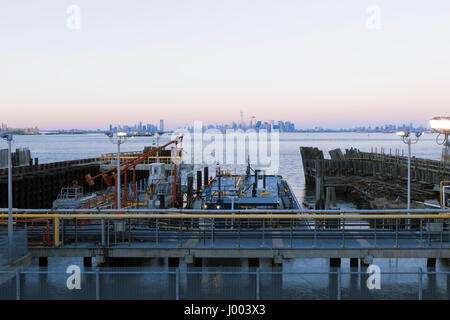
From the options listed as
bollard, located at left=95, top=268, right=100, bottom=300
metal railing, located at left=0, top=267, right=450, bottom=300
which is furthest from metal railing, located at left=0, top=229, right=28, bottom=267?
bollard, located at left=95, top=268, right=100, bottom=300

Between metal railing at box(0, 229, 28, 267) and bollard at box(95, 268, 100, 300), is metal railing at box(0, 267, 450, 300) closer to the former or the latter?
bollard at box(95, 268, 100, 300)

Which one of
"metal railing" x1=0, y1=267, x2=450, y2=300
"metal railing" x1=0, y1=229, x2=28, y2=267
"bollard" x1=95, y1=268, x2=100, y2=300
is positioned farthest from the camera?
"metal railing" x1=0, y1=229, x2=28, y2=267

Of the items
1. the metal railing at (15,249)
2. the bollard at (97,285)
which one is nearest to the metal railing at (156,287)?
the bollard at (97,285)

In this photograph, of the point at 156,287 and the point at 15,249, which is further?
the point at 15,249

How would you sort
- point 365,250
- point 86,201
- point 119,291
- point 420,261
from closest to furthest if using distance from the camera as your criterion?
1. point 119,291
2. point 365,250
3. point 420,261
4. point 86,201

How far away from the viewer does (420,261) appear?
21.3 metres

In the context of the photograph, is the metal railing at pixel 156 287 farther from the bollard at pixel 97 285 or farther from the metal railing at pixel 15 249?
the metal railing at pixel 15 249

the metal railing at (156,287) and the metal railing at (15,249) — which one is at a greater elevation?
the metal railing at (15,249)

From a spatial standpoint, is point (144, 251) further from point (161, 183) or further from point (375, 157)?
point (375, 157)

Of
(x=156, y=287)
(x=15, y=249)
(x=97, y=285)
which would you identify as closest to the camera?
(x=97, y=285)

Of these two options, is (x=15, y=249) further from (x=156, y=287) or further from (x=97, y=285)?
(x=156, y=287)

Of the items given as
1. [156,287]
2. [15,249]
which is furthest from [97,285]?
[15,249]
